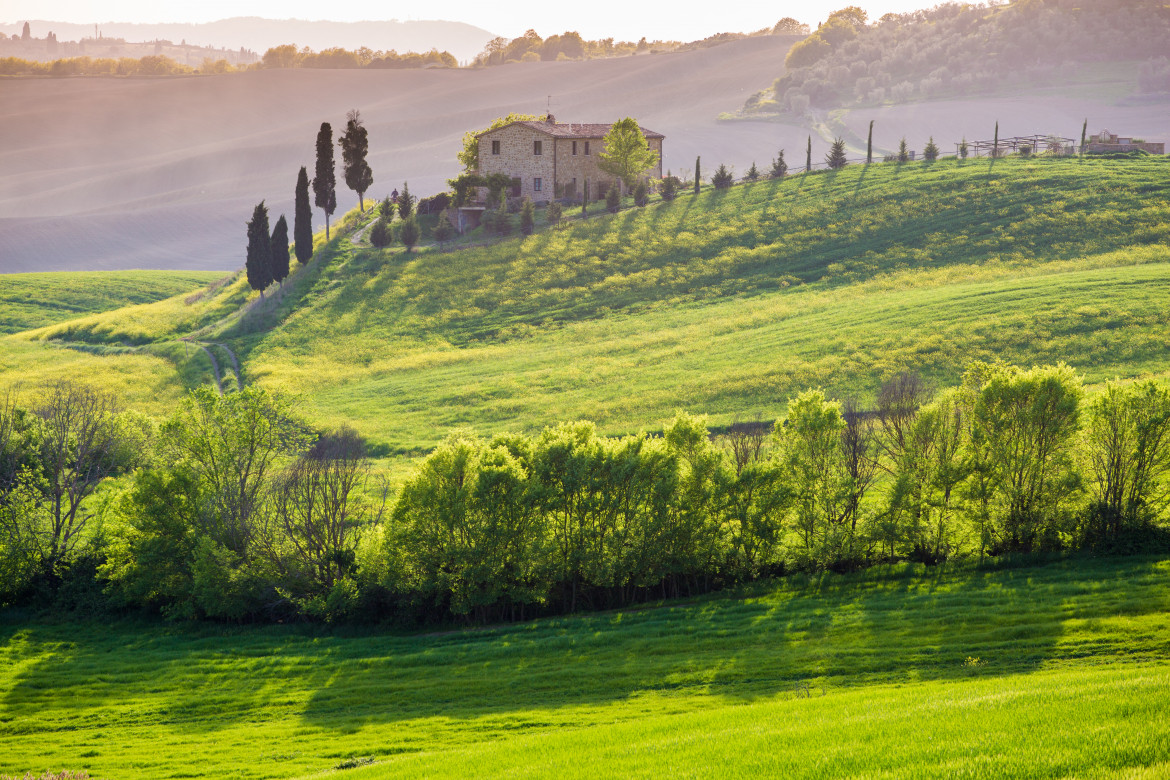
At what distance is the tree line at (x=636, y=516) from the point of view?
117ft

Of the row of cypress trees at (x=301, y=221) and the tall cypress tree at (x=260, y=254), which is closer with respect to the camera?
the tall cypress tree at (x=260, y=254)

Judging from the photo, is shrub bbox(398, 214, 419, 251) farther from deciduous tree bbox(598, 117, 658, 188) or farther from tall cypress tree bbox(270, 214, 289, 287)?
deciduous tree bbox(598, 117, 658, 188)

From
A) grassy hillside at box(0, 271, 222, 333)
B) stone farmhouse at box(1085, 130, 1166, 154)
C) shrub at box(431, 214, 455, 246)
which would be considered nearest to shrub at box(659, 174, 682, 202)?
shrub at box(431, 214, 455, 246)

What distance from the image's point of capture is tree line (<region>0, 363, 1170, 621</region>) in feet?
117

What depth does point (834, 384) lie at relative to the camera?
195 ft

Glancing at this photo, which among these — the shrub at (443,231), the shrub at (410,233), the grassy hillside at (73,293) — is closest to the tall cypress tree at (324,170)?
the shrub at (410,233)

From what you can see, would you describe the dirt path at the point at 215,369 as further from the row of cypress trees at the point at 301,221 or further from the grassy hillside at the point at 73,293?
the grassy hillside at the point at 73,293

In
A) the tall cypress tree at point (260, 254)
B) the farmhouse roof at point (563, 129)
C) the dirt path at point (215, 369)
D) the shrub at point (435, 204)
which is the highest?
the farmhouse roof at point (563, 129)

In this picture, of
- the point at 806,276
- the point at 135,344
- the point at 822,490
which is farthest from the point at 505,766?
the point at 135,344

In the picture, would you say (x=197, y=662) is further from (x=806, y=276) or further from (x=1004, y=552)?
(x=806, y=276)

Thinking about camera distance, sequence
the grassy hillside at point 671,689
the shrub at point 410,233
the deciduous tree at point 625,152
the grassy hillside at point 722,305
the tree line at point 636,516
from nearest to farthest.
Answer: the grassy hillside at point 671,689, the tree line at point 636,516, the grassy hillside at point 722,305, the shrub at point 410,233, the deciduous tree at point 625,152

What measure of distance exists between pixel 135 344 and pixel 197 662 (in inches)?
2335

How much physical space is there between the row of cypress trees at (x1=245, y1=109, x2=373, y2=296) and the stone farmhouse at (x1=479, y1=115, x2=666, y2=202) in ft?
48.8

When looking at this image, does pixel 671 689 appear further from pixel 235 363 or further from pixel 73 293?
pixel 73 293
